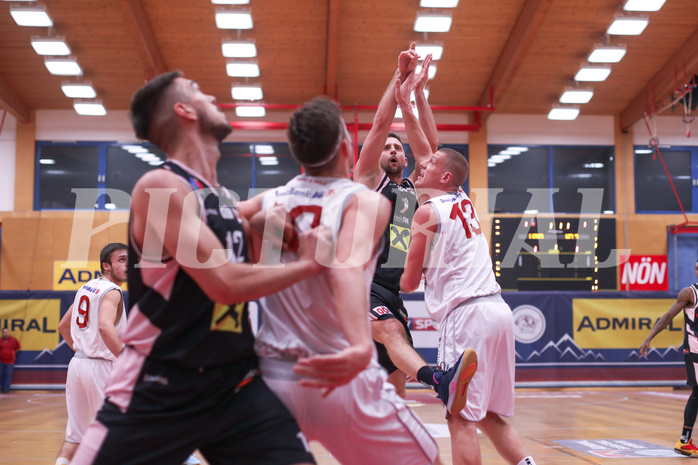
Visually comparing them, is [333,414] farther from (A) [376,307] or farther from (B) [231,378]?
(A) [376,307]

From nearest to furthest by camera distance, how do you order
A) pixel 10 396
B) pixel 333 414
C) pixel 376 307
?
pixel 333 414
pixel 376 307
pixel 10 396

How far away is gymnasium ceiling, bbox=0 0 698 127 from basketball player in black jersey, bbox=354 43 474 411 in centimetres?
997

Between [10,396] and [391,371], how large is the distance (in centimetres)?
1026

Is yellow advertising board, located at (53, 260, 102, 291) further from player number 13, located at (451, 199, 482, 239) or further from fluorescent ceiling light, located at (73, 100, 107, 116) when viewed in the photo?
player number 13, located at (451, 199, 482, 239)

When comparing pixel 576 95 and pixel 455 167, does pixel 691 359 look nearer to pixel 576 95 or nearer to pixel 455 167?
pixel 455 167

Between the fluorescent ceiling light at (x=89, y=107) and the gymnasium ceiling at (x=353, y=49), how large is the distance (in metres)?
0.68

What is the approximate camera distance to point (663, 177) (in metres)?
19.3

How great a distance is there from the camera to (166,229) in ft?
7.97

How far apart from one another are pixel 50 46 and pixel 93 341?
37.4 feet

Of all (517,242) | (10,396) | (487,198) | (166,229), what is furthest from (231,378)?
(487,198)

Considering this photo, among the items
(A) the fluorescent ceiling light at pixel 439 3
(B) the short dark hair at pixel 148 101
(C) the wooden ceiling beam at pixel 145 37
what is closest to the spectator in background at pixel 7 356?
(C) the wooden ceiling beam at pixel 145 37

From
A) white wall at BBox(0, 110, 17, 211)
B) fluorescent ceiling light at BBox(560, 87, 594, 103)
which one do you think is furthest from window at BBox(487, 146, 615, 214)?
white wall at BBox(0, 110, 17, 211)

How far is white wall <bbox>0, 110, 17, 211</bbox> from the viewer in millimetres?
18078

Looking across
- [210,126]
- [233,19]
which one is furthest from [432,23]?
[210,126]
